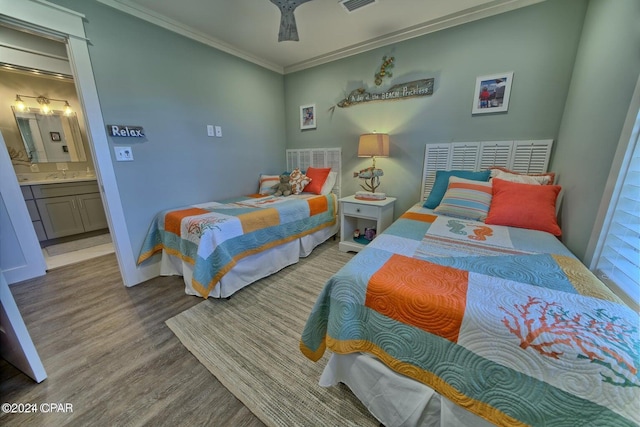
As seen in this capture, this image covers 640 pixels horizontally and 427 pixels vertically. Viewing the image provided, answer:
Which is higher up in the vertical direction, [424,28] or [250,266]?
[424,28]

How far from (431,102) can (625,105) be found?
144 cm

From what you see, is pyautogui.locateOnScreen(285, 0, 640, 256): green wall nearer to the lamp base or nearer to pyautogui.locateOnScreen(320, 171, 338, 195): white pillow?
pyautogui.locateOnScreen(320, 171, 338, 195): white pillow

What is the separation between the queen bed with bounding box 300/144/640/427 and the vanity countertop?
4.12 m

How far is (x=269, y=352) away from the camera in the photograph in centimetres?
139

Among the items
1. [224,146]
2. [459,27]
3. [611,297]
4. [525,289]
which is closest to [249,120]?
[224,146]

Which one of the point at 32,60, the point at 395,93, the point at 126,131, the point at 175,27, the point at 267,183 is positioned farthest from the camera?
the point at 267,183

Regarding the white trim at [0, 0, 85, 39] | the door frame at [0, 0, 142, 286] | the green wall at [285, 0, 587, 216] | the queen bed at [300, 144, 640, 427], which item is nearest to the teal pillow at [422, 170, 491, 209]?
the green wall at [285, 0, 587, 216]

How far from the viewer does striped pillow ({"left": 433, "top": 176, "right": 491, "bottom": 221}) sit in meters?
1.72

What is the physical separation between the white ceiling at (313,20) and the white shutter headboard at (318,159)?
48.0 inches

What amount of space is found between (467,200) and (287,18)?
1984mm

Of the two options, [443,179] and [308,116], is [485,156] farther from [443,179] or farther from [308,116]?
[308,116]


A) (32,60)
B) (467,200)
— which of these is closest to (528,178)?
(467,200)

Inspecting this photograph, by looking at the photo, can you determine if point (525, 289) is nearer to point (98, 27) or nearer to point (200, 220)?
point (200, 220)

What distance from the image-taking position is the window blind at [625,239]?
3.29 feet
